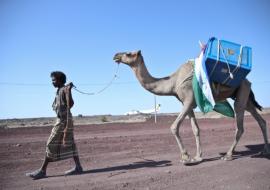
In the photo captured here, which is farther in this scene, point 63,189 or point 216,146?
point 216,146

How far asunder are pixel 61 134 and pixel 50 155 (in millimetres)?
573

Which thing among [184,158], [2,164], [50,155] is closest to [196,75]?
[184,158]

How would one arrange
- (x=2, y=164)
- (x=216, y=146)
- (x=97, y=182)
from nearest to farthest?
(x=97, y=182)
(x=2, y=164)
(x=216, y=146)

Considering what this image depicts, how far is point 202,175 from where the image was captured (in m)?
8.30

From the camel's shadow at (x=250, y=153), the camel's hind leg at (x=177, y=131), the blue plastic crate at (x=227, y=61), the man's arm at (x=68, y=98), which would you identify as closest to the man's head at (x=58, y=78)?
the man's arm at (x=68, y=98)

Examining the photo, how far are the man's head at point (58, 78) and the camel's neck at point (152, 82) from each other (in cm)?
209

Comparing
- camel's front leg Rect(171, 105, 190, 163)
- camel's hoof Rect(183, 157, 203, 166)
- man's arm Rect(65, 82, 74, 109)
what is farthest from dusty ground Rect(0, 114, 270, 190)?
man's arm Rect(65, 82, 74, 109)

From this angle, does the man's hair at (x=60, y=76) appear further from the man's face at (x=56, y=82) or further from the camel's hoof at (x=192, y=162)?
the camel's hoof at (x=192, y=162)

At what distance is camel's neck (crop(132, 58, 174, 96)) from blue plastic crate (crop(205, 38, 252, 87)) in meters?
1.23

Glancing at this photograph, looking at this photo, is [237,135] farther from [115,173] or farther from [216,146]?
[115,173]

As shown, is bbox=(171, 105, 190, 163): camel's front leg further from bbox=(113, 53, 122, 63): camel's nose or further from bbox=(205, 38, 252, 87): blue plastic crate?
bbox=(113, 53, 122, 63): camel's nose

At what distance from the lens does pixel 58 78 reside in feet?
31.1

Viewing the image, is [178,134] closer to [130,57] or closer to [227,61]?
[227,61]

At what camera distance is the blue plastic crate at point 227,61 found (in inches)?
384
